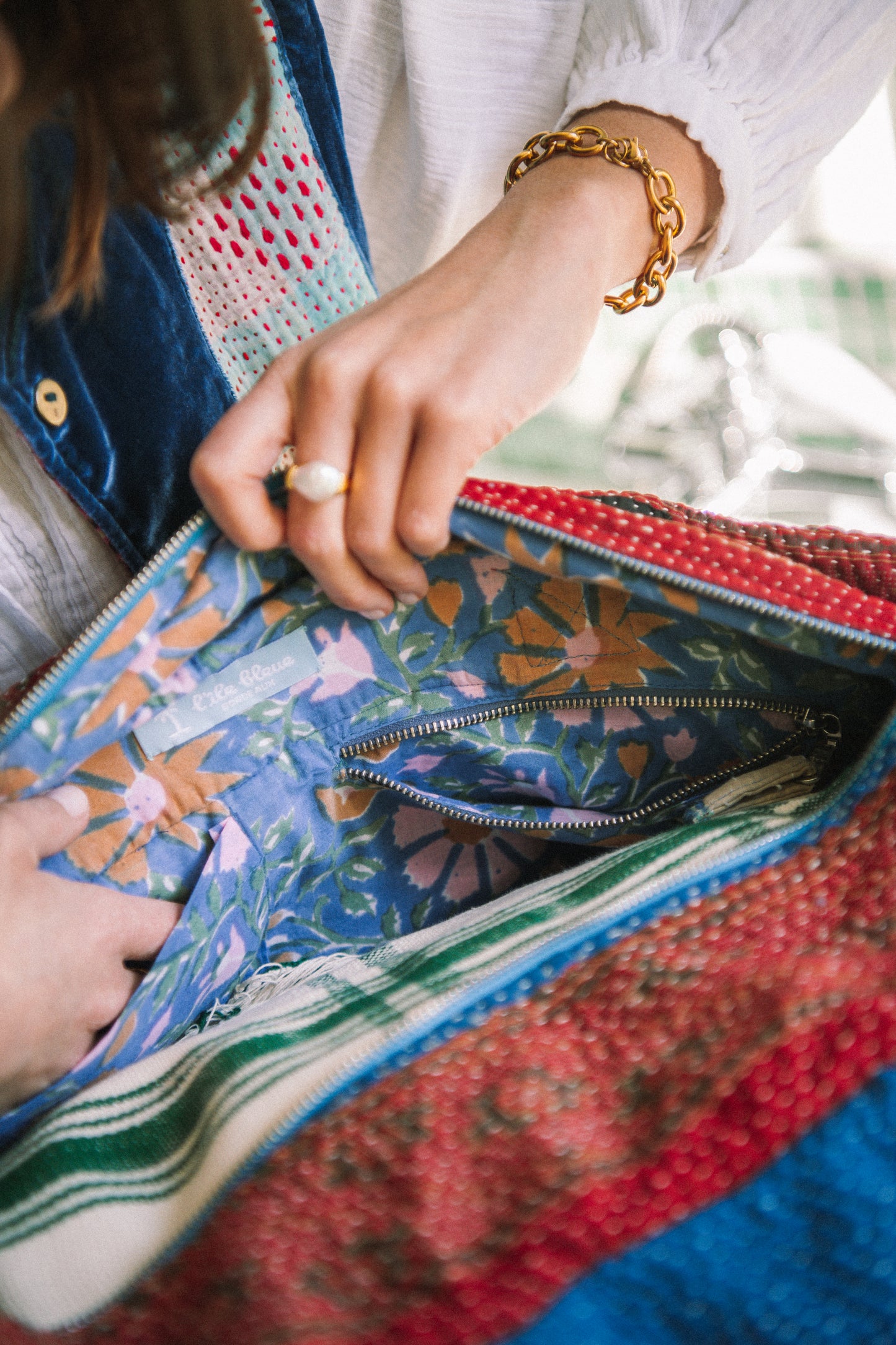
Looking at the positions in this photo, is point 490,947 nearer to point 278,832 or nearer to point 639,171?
point 278,832

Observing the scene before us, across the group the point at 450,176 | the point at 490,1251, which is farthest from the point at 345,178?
the point at 490,1251

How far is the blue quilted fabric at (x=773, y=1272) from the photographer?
0.91ft

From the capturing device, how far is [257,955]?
0.54 meters

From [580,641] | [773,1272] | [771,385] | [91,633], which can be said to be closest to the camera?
[773,1272]

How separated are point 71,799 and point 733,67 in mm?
600

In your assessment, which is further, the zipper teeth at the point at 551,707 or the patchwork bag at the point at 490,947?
the zipper teeth at the point at 551,707

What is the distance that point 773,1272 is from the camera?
11.2 inches

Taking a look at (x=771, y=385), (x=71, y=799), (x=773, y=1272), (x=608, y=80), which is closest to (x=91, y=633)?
(x=71, y=799)

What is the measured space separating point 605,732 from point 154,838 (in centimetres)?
27

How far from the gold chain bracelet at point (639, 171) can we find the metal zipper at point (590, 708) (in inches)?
9.5

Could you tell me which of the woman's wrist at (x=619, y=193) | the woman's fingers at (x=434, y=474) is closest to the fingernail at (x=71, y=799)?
the woman's fingers at (x=434, y=474)

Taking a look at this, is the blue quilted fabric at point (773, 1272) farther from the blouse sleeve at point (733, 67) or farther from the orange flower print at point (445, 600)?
the blouse sleeve at point (733, 67)

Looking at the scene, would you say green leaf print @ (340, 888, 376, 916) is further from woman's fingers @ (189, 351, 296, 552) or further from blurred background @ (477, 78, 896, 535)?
blurred background @ (477, 78, 896, 535)

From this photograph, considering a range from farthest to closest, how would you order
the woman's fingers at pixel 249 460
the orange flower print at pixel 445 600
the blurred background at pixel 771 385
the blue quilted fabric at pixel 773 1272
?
the blurred background at pixel 771 385, the orange flower print at pixel 445 600, the woman's fingers at pixel 249 460, the blue quilted fabric at pixel 773 1272
